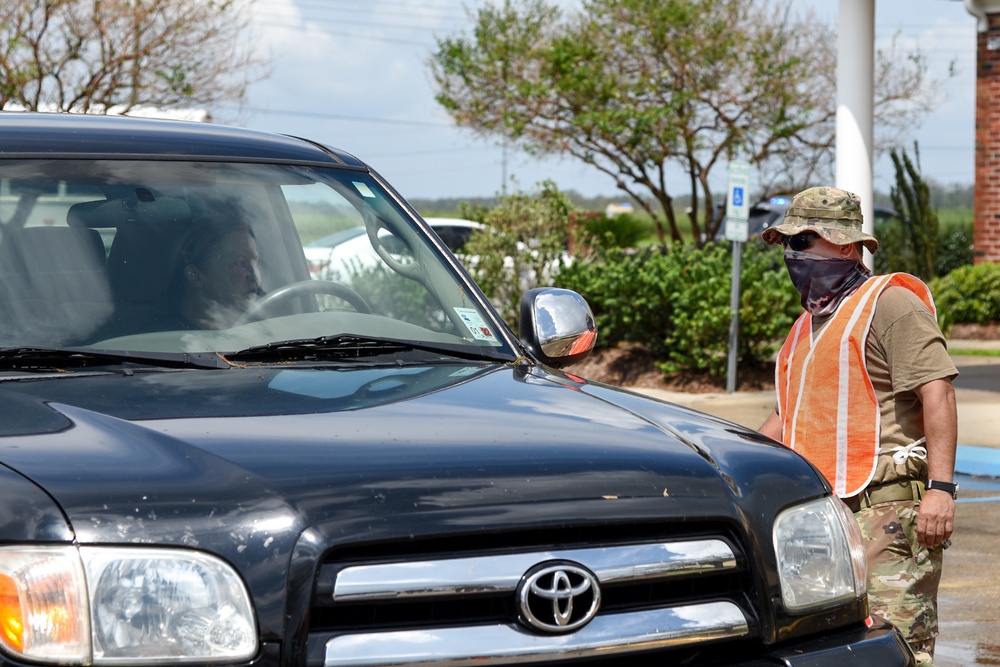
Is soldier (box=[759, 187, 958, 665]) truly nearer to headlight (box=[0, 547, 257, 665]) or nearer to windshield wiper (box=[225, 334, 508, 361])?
windshield wiper (box=[225, 334, 508, 361])

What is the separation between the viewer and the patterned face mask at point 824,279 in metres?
4.44

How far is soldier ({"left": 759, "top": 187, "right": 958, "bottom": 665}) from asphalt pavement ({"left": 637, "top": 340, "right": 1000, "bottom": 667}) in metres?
1.46

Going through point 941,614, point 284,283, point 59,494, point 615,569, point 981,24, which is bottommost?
point 941,614

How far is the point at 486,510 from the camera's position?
96.2 inches

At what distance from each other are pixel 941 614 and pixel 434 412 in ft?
13.6

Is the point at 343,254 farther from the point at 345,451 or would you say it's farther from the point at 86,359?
the point at 345,451

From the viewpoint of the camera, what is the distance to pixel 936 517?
4125 mm

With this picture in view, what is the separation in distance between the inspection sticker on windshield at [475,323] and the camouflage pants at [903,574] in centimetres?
138

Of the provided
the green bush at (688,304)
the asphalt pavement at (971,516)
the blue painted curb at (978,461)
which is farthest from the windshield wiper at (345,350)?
the green bush at (688,304)

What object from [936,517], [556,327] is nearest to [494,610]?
[556,327]

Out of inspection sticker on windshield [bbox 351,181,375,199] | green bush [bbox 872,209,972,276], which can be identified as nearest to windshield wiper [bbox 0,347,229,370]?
inspection sticker on windshield [bbox 351,181,375,199]

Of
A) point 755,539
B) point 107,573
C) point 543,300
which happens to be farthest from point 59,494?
point 543,300

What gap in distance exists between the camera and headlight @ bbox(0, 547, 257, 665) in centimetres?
224

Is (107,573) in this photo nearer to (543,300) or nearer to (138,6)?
(543,300)
